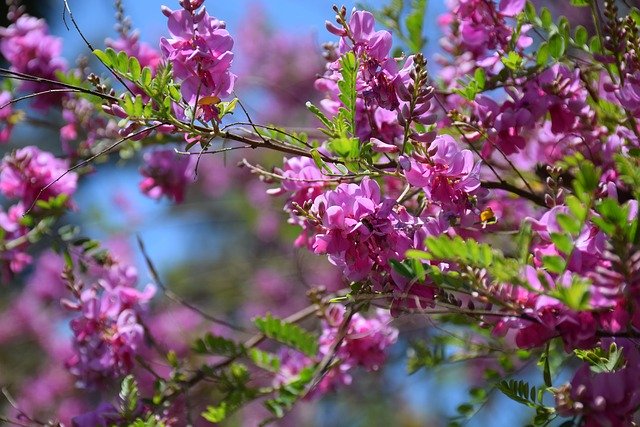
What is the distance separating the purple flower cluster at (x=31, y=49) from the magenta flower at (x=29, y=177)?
0.63 feet

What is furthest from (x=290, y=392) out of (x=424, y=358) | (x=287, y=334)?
(x=424, y=358)

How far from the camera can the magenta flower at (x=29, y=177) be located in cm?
165

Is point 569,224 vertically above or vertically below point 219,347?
below

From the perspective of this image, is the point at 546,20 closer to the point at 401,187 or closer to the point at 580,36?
the point at 580,36

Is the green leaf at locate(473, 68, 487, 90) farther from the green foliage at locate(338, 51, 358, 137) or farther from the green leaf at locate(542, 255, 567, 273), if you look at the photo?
the green leaf at locate(542, 255, 567, 273)

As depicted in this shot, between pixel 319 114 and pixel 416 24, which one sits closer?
pixel 319 114

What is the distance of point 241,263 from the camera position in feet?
12.2

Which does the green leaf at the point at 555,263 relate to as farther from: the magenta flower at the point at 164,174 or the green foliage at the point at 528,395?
the magenta flower at the point at 164,174

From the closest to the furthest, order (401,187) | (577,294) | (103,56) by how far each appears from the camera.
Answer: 1. (577,294)
2. (103,56)
3. (401,187)

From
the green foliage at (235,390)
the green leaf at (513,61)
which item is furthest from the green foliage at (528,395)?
the green foliage at (235,390)

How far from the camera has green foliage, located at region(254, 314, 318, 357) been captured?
151cm

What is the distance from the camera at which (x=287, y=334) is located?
152cm

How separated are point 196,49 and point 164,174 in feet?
2.68

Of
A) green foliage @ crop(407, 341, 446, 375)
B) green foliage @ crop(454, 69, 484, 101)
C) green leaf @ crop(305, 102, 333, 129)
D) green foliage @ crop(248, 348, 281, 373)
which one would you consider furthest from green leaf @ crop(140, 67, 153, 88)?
green foliage @ crop(407, 341, 446, 375)
